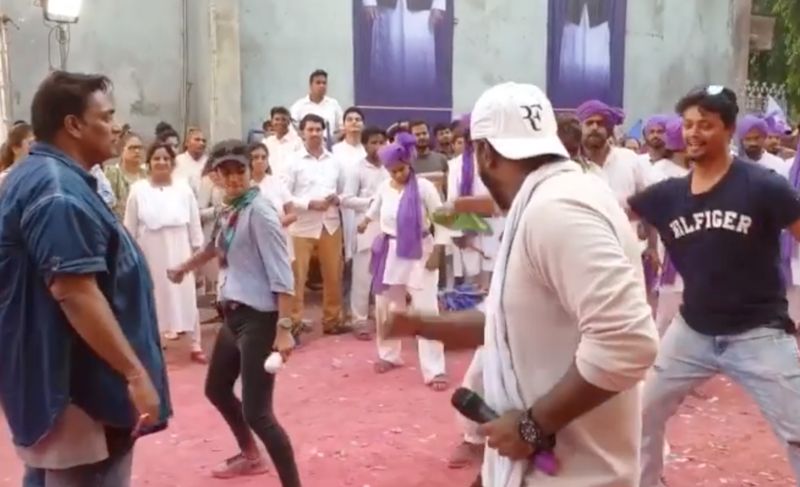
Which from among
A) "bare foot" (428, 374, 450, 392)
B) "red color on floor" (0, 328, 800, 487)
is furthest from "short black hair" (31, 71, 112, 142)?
"bare foot" (428, 374, 450, 392)

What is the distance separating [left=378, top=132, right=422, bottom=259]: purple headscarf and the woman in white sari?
198 centimetres

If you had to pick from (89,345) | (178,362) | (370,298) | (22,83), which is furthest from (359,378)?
(22,83)

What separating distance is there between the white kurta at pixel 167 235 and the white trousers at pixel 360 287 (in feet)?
5.46

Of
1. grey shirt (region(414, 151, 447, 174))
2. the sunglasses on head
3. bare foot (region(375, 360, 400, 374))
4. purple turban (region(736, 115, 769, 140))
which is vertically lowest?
bare foot (region(375, 360, 400, 374))

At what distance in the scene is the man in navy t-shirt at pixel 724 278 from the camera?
404cm

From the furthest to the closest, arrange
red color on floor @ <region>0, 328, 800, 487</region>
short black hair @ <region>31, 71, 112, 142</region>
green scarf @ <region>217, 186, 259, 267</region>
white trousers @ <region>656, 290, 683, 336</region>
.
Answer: white trousers @ <region>656, 290, 683, 336</region> < red color on floor @ <region>0, 328, 800, 487</region> < green scarf @ <region>217, 186, 259, 267</region> < short black hair @ <region>31, 71, 112, 142</region>

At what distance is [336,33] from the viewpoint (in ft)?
45.2

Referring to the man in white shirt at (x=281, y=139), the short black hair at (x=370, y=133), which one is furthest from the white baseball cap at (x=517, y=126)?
the man in white shirt at (x=281, y=139)

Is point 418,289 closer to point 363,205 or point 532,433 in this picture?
point 363,205

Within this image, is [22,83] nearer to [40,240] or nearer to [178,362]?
[178,362]

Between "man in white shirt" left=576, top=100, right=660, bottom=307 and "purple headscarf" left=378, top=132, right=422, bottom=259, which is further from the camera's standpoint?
"purple headscarf" left=378, top=132, right=422, bottom=259

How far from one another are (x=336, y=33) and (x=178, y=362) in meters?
6.84

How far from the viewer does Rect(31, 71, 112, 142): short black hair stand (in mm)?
2996

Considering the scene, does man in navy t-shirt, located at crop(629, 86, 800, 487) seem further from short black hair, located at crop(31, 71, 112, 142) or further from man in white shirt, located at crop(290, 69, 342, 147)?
man in white shirt, located at crop(290, 69, 342, 147)
